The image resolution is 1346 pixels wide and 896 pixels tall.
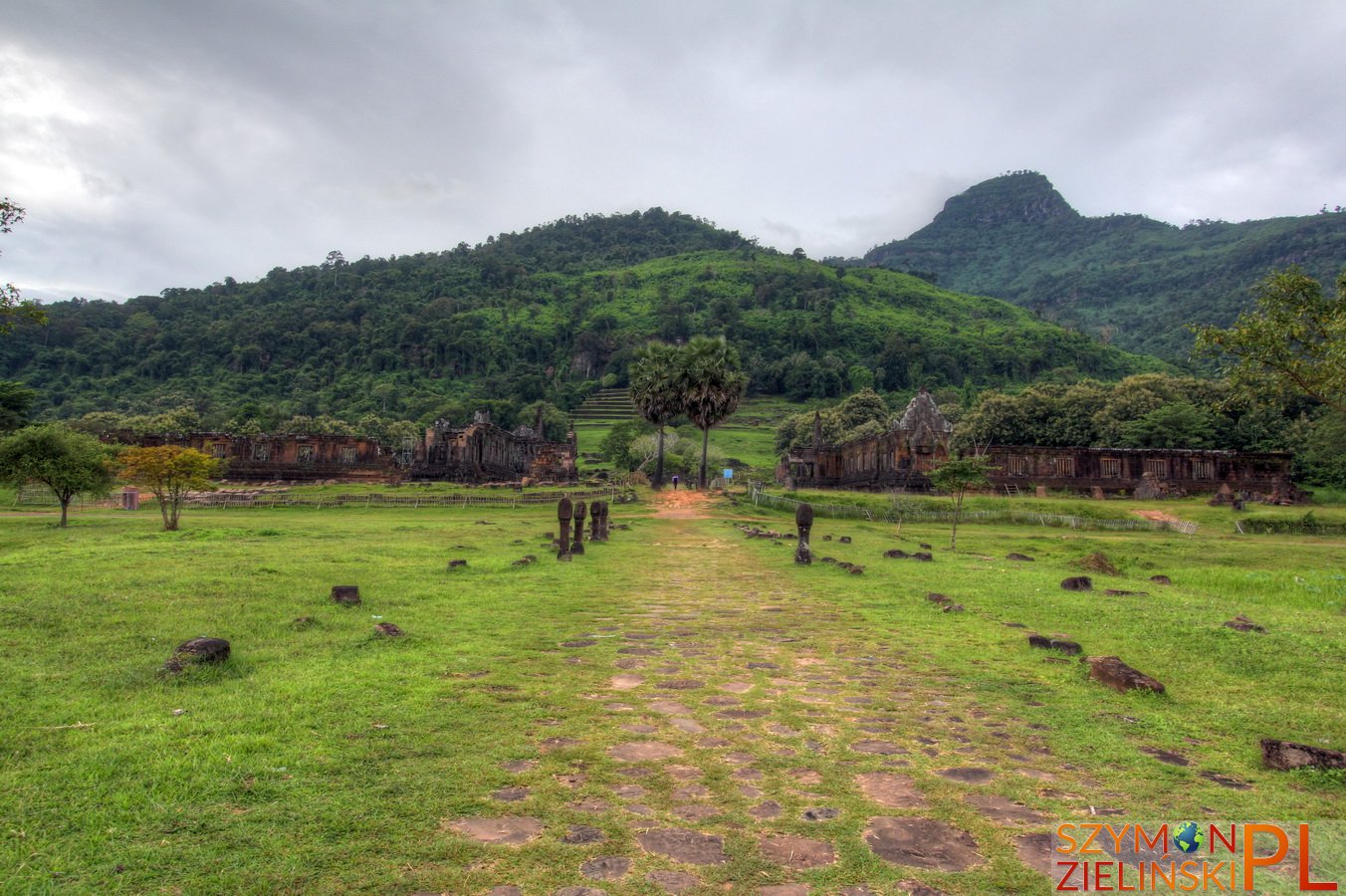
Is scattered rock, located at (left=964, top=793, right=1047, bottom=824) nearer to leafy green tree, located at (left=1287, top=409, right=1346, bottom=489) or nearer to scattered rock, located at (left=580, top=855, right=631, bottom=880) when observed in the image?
scattered rock, located at (left=580, top=855, right=631, bottom=880)

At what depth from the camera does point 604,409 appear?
10944cm

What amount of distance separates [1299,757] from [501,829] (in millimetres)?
4764

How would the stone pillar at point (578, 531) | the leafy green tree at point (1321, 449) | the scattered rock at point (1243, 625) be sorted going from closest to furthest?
the scattered rock at point (1243, 625) → the stone pillar at point (578, 531) → the leafy green tree at point (1321, 449)

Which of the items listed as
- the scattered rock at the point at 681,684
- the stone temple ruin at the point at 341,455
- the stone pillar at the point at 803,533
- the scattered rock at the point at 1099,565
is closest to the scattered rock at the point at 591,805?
the scattered rock at the point at 681,684

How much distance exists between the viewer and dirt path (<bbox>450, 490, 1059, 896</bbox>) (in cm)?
324

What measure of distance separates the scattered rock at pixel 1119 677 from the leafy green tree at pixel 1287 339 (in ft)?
28.7

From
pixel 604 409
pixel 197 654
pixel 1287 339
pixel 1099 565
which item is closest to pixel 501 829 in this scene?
pixel 197 654

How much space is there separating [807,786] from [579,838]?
145cm

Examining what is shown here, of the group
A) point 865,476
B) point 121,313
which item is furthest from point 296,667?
point 121,313

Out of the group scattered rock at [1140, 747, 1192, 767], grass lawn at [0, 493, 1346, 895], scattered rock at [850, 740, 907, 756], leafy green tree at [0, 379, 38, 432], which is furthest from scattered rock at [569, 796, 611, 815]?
leafy green tree at [0, 379, 38, 432]

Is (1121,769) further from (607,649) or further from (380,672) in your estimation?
(380,672)

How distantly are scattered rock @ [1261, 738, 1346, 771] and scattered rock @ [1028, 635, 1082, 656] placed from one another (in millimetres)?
3098

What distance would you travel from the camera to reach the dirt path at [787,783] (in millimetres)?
3244

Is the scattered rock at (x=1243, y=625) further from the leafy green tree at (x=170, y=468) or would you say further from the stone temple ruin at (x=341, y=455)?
the stone temple ruin at (x=341, y=455)
